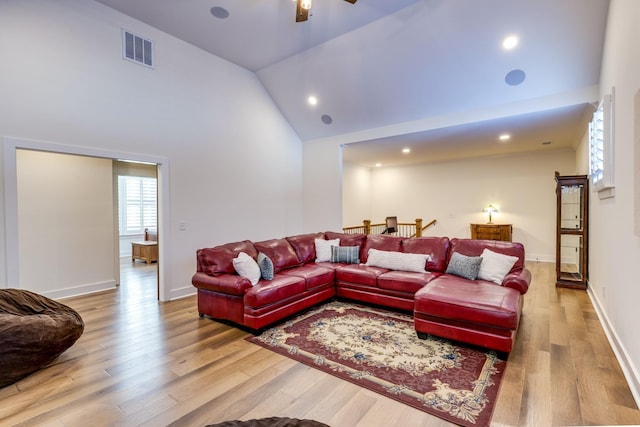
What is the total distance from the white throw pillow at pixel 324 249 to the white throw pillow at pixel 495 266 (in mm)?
2172

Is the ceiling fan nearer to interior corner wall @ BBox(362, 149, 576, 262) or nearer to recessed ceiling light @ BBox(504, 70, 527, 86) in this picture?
recessed ceiling light @ BBox(504, 70, 527, 86)

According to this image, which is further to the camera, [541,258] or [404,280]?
[541,258]

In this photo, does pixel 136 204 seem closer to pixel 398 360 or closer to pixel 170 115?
pixel 170 115

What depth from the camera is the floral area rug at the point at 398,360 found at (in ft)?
7.15

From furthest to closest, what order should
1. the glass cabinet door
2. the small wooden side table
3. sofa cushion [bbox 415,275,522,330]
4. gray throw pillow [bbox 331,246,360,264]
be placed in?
the small wooden side table → the glass cabinet door → gray throw pillow [bbox 331,246,360,264] → sofa cushion [bbox 415,275,522,330]

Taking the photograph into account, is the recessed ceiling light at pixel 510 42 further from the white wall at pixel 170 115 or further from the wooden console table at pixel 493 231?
the wooden console table at pixel 493 231

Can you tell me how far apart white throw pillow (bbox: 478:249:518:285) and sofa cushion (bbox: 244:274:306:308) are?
220 centimetres

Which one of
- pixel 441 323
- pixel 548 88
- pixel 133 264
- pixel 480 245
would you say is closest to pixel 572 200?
pixel 548 88

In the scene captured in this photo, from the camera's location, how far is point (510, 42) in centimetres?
380

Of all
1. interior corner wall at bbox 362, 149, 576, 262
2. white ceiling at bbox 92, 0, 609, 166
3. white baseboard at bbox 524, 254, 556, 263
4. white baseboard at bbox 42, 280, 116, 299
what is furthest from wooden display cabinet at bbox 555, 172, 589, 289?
white baseboard at bbox 42, 280, 116, 299

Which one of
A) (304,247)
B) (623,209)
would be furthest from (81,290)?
(623,209)

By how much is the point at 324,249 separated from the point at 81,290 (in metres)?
4.03

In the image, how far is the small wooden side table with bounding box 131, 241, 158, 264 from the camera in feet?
25.2

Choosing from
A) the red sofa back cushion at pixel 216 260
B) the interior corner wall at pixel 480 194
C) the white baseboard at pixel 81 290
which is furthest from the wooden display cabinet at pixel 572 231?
the white baseboard at pixel 81 290
